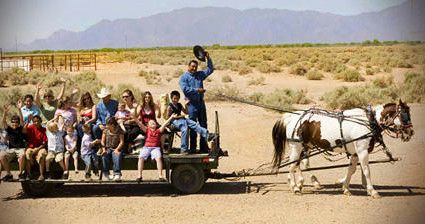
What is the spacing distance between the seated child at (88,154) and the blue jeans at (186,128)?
1429mm

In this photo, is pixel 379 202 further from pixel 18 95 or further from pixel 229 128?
pixel 18 95

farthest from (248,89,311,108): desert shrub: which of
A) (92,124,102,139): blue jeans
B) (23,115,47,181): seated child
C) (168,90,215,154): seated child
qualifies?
(23,115,47,181): seated child

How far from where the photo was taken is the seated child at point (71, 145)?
10953 millimetres

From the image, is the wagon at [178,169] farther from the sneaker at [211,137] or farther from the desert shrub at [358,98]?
the desert shrub at [358,98]

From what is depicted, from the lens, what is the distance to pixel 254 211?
32.5 ft

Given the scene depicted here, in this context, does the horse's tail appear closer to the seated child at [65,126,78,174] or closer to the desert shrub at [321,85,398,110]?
the seated child at [65,126,78,174]

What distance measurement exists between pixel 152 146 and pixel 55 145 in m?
1.65

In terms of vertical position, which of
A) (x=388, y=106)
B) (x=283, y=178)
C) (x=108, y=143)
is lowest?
(x=283, y=178)

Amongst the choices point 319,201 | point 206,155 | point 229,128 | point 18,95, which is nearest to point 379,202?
point 319,201

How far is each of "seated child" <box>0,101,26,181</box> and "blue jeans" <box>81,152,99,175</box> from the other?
3.48 feet

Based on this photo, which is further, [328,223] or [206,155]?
[206,155]

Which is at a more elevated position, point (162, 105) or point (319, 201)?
point (162, 105)

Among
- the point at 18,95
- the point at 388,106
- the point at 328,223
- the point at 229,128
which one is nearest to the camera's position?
the point at 328,223

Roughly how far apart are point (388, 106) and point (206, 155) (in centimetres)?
316
